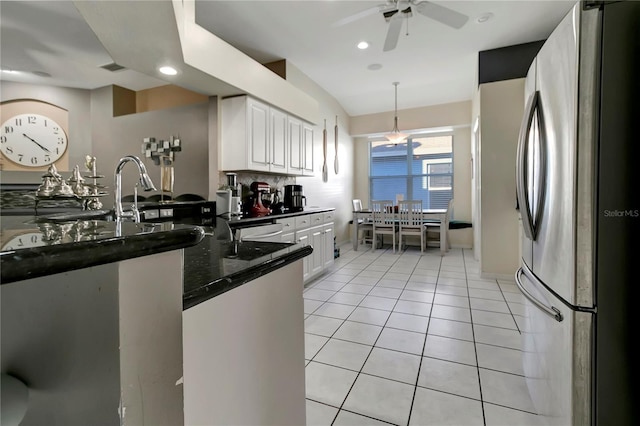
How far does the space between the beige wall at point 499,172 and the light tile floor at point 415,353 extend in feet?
1.32

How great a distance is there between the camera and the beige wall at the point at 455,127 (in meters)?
6.20

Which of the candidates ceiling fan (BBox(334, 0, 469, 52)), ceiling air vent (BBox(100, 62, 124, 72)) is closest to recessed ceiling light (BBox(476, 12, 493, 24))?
ceiling fan (BBox(334, 0, 469, 52))

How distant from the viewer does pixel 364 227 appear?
6.32 metres

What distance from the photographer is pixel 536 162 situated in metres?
1.40

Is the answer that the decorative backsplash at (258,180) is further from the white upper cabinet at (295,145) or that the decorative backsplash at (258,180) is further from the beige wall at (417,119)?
the beige wall at (417,119)

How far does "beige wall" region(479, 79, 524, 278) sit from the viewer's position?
3.78 metres

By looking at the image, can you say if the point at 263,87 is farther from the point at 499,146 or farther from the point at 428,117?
the point at 428,117

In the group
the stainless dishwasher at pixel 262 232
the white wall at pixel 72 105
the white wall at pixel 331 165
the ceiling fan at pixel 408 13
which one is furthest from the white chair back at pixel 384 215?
the white wall at pixel 72 105

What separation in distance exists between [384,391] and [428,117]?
5.94m

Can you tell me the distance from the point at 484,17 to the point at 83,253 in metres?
4.31

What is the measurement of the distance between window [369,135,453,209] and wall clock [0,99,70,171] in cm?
596

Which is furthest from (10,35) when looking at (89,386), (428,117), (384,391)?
(428,117)

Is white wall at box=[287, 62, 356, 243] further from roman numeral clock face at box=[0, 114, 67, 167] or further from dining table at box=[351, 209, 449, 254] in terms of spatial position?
roman numeral clock face at box=[0, 114, 67, 167]

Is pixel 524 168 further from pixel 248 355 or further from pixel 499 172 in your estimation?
pixel 499 172
